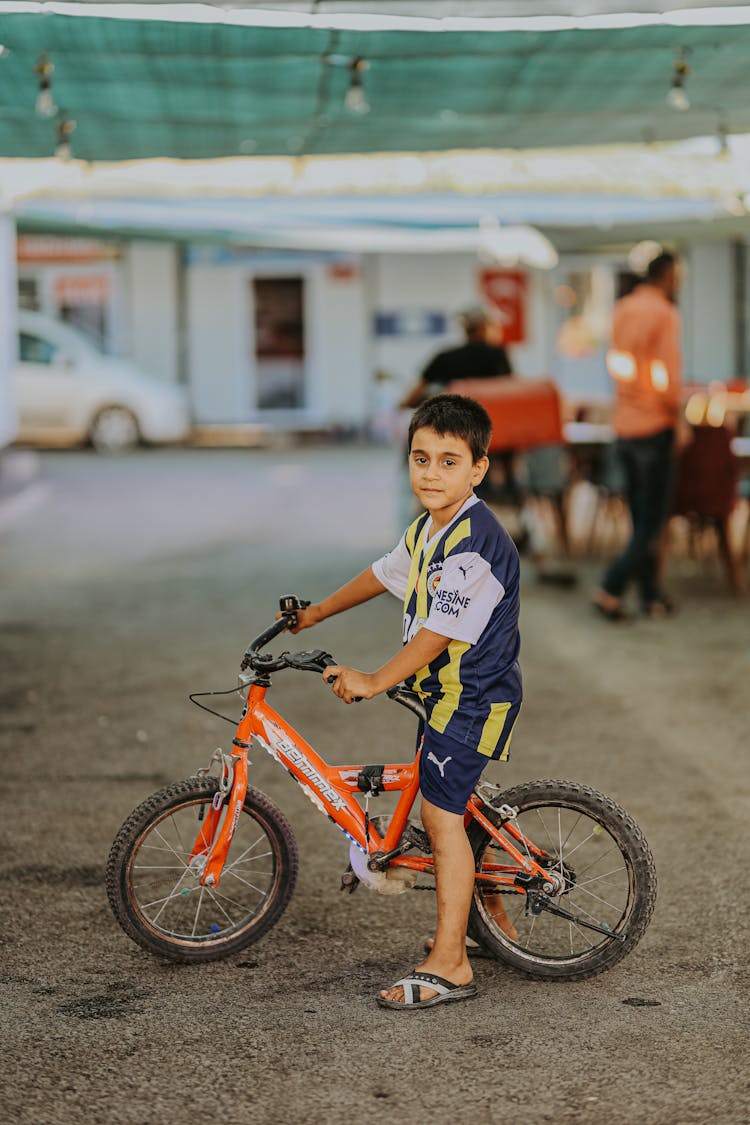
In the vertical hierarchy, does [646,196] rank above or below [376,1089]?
above

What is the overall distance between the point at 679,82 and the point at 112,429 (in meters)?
16.5

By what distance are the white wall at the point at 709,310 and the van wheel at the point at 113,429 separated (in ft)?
31.0

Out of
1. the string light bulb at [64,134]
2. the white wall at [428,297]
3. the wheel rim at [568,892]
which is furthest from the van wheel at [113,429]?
the wheel rim at [568,892]

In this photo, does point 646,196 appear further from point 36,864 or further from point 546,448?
point 36,864

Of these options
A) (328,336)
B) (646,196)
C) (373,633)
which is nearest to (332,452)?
(328,336)

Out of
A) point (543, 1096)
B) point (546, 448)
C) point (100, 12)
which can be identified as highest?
point (100, 12)

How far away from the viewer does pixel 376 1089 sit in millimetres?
3664

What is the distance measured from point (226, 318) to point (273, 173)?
11576 mm

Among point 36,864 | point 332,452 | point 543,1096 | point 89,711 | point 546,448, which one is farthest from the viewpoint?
point 332,452

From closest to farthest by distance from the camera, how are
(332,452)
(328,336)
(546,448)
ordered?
(546,448) < (332,452) < (328,336)

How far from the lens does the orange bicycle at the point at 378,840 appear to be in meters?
4.30

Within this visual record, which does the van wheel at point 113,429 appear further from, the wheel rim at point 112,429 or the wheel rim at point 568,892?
the wheel rim at point 568,892

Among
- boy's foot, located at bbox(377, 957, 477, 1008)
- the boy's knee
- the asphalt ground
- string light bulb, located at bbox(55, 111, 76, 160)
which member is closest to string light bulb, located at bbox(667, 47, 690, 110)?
the asphalt ground

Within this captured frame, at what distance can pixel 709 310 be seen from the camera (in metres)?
26.7
